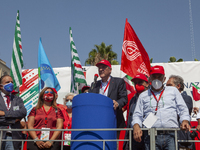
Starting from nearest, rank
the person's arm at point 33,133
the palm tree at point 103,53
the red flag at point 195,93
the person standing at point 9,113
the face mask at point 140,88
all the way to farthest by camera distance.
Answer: the person's arm at point 33,133, the person standing at point 9,113, the face mask at point 140,88, the red flag at point 195,93, the palm tree at point 103,53

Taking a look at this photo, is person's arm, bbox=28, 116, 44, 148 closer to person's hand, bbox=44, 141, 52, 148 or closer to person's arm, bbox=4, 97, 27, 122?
person's hand, bbox=44, 141, 52, 148

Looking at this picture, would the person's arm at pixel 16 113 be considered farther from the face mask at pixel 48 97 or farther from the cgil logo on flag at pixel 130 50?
the cgil logo on flag at pixel 130 50

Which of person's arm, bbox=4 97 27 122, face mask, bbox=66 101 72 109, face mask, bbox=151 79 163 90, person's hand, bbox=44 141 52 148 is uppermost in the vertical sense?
face mask, bbox=151 79 163 90

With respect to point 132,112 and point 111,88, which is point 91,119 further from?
point 111,88

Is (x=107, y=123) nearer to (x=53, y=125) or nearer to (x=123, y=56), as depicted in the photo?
Result: (x=53, y=125)

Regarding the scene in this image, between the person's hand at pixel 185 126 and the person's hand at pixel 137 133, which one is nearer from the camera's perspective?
the person's hand at pixel 185 126

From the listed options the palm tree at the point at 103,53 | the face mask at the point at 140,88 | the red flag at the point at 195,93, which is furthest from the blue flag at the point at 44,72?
the palm tree at the point at 103,53

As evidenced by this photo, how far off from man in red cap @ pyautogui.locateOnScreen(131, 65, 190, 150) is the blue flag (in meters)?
4.41

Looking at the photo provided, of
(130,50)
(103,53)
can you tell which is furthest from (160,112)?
(103,53)

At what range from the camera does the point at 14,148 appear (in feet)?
14.1

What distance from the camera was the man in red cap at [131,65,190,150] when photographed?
126 inches

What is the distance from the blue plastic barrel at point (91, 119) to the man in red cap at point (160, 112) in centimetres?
47

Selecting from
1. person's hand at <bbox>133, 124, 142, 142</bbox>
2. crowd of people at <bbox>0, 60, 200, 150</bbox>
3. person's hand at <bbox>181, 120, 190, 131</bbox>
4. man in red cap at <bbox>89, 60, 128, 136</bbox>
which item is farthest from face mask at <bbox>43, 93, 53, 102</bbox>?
person's hand at <bbox>181, 120, 190, 131</bbox>

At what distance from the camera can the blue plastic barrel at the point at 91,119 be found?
3.59 m
